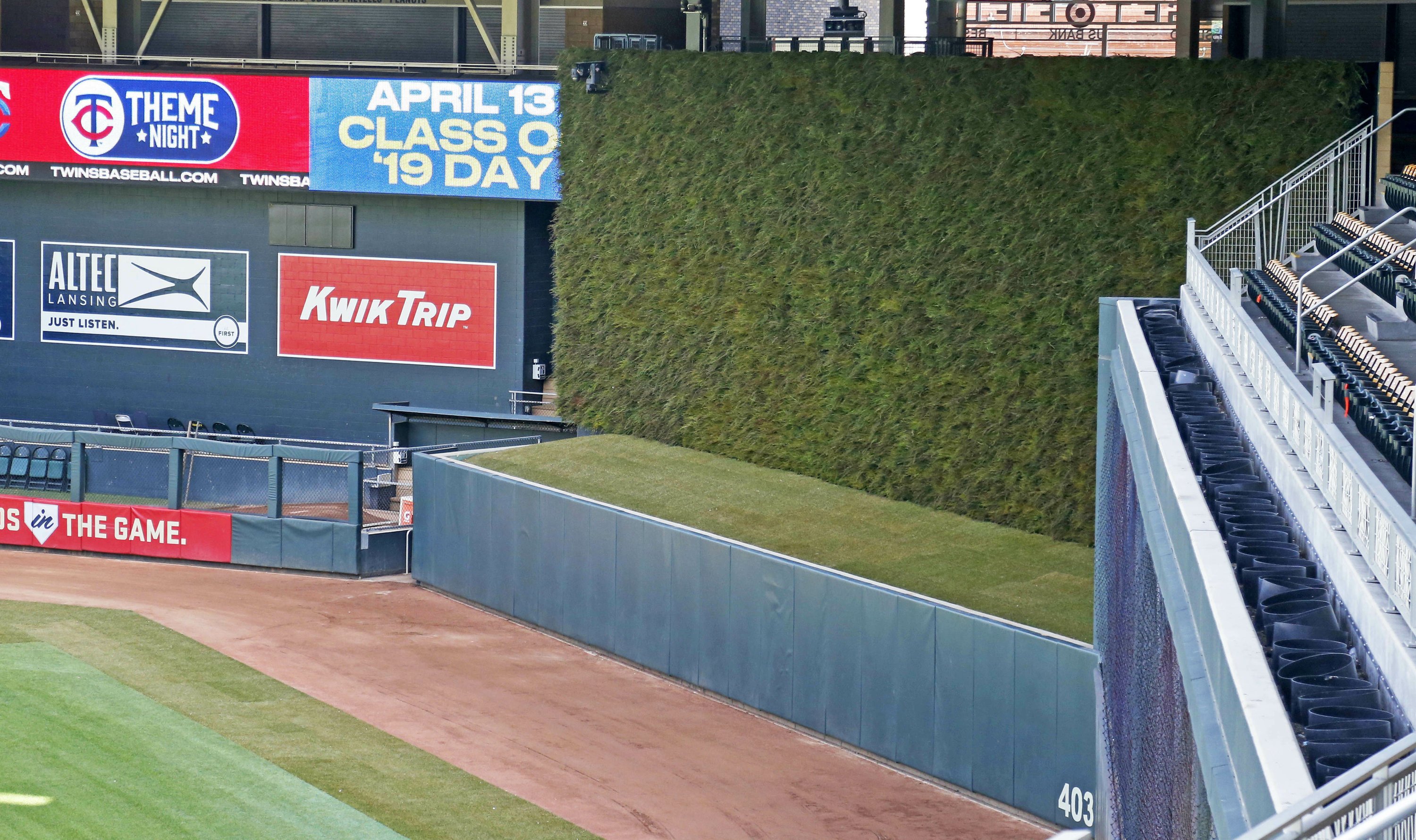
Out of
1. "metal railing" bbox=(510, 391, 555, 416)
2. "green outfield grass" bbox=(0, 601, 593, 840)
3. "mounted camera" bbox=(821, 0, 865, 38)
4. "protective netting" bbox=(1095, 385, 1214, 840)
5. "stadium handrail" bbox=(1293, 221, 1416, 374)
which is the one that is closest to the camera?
"protective netting" bbox=(1095, 385, 1214, 840)

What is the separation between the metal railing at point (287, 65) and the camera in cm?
2497

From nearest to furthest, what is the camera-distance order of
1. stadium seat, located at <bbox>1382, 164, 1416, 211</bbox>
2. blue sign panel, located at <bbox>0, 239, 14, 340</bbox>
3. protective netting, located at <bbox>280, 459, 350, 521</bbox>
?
stadium seat, located at <bbox>1382, 164, 1416, 211</bbox>, protective netting, located at <bbox>280, 459, 350, 521</bbox>, blue sign panel, located at <bbox>0, 239, 14, 340</bbox>

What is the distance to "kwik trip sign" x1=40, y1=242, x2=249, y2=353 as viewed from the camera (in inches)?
1031

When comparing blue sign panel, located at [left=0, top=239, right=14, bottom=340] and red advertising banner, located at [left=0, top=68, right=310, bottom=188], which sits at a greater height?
red advertising banner, located at [left=0, top=68, right=310, bottom=188]

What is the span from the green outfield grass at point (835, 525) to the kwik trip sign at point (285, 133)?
426 centimetres

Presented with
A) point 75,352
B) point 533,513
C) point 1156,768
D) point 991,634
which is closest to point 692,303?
point 533,513

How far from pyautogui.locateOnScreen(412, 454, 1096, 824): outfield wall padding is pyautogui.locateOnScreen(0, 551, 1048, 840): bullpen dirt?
278 millimetres

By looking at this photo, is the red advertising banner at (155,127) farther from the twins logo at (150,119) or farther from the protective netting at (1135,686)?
the protective netting at (1135,686)

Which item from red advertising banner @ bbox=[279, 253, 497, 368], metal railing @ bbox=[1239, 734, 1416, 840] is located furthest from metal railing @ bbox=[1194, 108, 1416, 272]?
metal railing @ bbox=[1239, 734, 1416, 840]

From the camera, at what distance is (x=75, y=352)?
26906mm

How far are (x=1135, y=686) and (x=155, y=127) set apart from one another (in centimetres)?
2059

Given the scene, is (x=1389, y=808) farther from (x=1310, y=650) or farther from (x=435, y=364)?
(x=435, y=364)

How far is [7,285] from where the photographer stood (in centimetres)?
2722

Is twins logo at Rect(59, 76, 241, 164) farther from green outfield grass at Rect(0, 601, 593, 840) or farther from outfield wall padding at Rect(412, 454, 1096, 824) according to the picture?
green outfield grass at Rect(0, 601, 593, 840)
